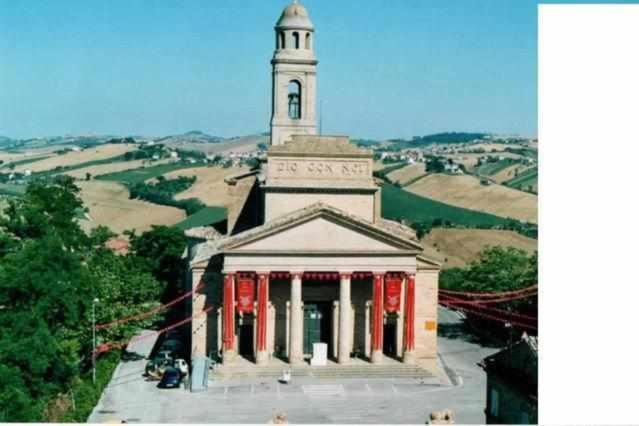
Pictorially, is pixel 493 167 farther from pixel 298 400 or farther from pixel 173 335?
pixel 298 400

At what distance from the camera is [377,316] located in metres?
49.6

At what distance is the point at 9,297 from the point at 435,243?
66.0 m

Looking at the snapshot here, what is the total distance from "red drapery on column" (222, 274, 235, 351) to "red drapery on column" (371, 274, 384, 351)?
725cm

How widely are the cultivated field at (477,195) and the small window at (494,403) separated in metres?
87.5

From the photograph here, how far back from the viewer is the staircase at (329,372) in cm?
4856

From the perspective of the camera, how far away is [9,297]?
153ft

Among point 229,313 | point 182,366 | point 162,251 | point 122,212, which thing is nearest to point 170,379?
point 182,366

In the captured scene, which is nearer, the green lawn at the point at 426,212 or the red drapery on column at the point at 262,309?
the red drapery on column at the point at 262,309

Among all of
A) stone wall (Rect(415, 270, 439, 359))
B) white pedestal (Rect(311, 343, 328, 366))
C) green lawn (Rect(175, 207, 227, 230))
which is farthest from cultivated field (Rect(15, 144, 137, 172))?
stone wall (Rect(415, 270, 439, 359))

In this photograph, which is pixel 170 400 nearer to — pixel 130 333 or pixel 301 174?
pixel 130 333

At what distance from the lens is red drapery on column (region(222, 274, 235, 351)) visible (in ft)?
161

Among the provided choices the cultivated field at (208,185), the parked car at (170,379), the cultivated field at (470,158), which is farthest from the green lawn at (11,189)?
the parked car at (170,379)

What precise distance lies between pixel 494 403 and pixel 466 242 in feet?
236

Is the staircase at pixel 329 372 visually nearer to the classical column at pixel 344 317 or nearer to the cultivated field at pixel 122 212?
the classical column at pixel 344 317
